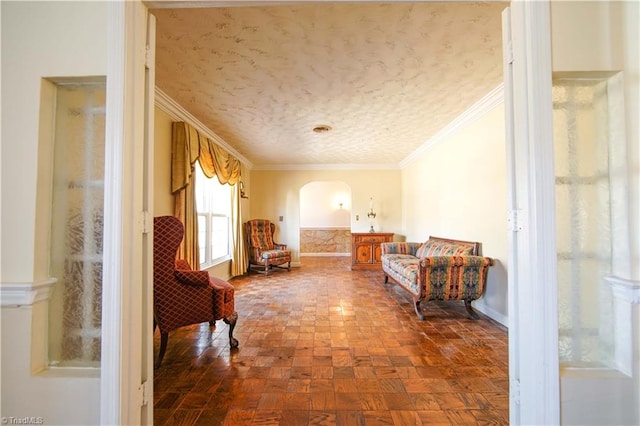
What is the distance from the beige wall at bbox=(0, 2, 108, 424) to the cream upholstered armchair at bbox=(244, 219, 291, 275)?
15.4 feet

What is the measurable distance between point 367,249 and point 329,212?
3.45 m

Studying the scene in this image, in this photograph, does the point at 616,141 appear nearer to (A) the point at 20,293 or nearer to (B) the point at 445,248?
(A) the point at 20,293

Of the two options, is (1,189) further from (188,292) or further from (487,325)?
(487,325)

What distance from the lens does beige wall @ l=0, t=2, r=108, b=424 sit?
1.14 metres

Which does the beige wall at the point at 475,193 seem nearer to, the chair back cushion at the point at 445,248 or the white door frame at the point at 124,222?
the chair back cushion at the point at 445,248

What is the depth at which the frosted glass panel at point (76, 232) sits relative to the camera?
122cm

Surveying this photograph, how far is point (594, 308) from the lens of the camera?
1.17 m

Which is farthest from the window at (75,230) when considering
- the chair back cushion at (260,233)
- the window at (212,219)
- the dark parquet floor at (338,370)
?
the chair back cushion at (260,233)

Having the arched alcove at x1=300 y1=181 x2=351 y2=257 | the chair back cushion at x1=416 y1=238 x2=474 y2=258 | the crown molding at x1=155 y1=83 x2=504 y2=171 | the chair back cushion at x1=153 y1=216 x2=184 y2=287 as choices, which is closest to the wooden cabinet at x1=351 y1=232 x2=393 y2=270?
the chair back cushion at x1=416 y1=238 x2=474 y2=258

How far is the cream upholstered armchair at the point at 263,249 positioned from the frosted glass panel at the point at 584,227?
5.16 meters

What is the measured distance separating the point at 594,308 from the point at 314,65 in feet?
7.73

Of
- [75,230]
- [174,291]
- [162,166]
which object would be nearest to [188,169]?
[162,166]

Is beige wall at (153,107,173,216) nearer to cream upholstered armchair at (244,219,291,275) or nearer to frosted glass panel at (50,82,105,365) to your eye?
frosted glass panel at (50,82,105,365)

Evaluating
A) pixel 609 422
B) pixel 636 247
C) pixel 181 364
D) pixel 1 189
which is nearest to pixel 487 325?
pixel 609 422
